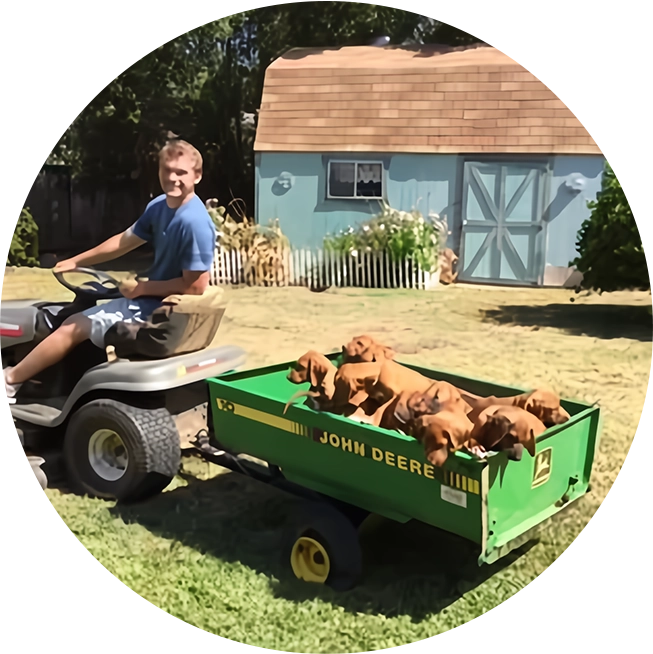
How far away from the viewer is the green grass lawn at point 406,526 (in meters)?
2.96

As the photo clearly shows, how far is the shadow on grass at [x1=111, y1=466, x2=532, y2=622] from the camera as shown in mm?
2973

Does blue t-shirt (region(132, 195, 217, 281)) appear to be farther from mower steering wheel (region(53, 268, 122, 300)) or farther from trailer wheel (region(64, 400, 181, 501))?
trailer wheel (region(64, 400, 181, 501))

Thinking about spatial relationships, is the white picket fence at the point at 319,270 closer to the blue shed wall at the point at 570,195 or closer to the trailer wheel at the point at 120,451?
the blue shed wall at the point at 570,195

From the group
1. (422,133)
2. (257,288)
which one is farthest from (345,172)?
(257,288)

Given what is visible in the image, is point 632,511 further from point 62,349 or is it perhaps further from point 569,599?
point 62,349

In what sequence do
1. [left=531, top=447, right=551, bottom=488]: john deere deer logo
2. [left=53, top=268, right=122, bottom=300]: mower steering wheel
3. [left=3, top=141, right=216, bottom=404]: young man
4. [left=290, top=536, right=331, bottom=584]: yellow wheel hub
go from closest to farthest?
[left=531, top=447, right=551, bottom=488]: john deere deer logo < [left=290, top=536, right=331, bottom=584]: yellow wheel hub < [left=3, top=141, right=216, bottom=404]: young man < [left=53, top=268, right=122, bottom=300]: mower steering wheel

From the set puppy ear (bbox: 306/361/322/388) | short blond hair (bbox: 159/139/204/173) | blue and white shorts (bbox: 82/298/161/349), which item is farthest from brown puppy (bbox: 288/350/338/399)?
short blond hair (bbox: 159/139/204/173)

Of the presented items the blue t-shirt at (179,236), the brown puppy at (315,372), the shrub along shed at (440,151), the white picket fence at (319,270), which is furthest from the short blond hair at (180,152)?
the brown puppy at (315,372)

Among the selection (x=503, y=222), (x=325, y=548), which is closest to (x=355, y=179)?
(x=503, y=222)

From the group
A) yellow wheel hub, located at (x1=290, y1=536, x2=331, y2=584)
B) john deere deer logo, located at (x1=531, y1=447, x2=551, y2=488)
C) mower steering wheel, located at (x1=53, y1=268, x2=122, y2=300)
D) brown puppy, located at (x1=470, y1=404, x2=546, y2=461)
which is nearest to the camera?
brown puppy, located at (x1=470, y1=404, x2=546, y2=461)

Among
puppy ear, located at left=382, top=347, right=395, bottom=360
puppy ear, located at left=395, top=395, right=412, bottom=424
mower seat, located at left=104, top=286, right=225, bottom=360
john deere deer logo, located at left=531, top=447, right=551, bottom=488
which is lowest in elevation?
john deere deer logo, located at left=531, top=447, right=551, bottom=488

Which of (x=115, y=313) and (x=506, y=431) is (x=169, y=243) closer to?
(x=115, y=313)

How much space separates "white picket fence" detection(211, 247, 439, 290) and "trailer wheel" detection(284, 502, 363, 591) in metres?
0.87

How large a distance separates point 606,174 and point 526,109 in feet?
1.24
